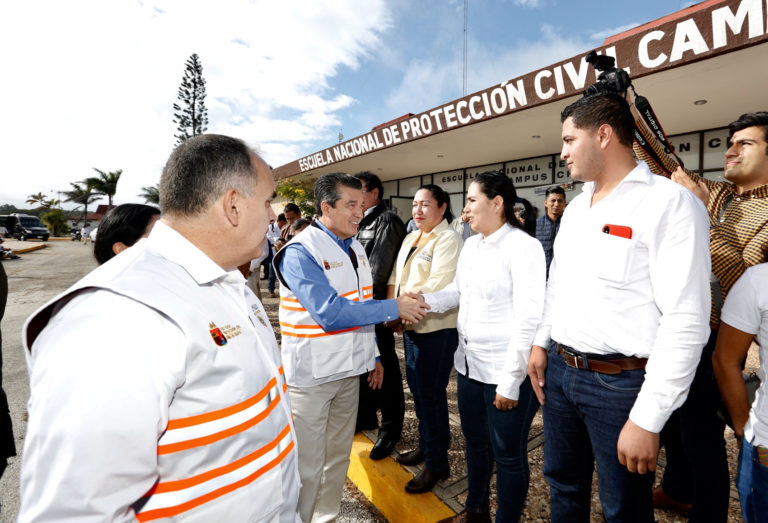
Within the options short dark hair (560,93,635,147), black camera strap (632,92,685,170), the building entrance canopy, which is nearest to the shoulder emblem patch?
short dark hair (560,93,635,147)

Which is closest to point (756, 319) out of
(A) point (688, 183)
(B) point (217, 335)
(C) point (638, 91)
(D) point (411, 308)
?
(A) point (688, 183)

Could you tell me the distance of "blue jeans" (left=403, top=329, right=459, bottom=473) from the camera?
2.84 metres

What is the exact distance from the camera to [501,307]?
7.35 feet

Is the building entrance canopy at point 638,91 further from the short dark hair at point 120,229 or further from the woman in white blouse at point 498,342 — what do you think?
the short dark hair at point 120,229

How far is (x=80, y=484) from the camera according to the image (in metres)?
0.71

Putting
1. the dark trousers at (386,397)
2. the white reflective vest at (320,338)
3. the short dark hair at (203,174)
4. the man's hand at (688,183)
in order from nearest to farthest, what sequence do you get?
the short dark hair at (203,174)
the man's hand at (688,183)
the white reflective vest at (320,338)
the dark trousers at (386,397)

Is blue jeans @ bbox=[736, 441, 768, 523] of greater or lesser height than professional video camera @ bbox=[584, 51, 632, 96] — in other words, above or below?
below

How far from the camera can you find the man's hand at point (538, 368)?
2059 mm

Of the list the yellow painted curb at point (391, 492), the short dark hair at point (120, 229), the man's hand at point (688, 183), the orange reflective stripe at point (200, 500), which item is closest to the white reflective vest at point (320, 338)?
the short dark hair at point (120, 229)

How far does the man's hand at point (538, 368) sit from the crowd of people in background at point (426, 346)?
1 cm

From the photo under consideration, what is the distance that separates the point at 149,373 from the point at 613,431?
1.77 metres

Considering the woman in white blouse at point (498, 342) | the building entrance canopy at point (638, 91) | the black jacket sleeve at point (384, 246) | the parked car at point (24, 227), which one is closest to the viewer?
the woman in white blouse at point (498, 342)

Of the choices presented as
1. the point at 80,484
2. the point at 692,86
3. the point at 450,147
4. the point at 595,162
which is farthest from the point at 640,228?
the point at 450,147

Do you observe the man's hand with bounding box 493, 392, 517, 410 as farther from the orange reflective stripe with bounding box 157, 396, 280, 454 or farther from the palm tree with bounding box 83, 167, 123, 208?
the palm tree with bounding box 83, 167, 123, 208
